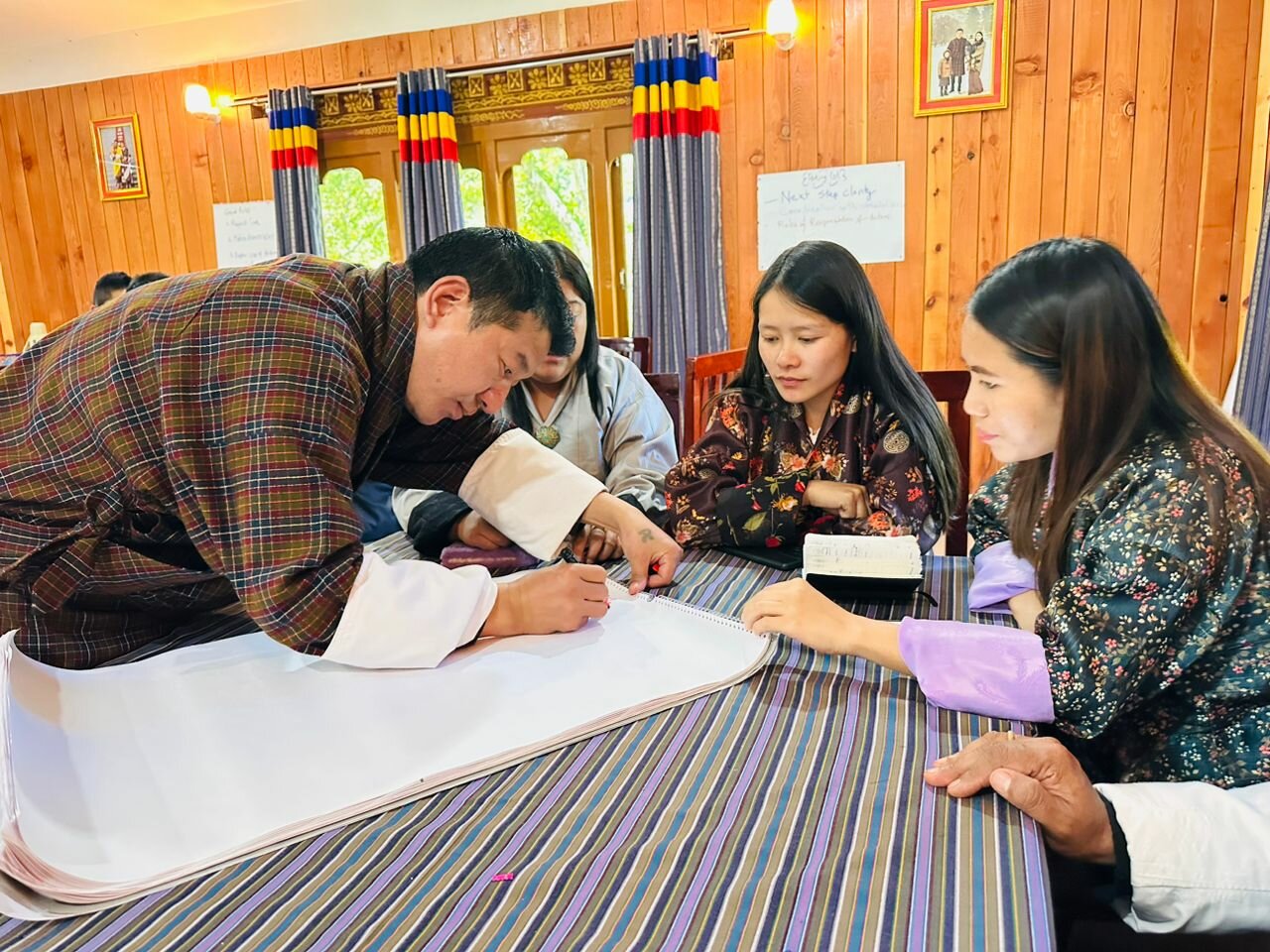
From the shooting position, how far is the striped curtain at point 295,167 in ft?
13.8

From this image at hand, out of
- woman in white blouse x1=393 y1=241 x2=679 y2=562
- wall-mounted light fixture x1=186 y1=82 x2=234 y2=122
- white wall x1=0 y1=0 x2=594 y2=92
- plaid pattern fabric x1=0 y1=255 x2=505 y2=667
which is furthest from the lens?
wall-mounted light fixture x1=186 y1=82 x2=234 y2=122

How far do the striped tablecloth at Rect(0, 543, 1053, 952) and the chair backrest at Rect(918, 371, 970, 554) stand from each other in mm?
899

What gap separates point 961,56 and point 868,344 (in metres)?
2.44

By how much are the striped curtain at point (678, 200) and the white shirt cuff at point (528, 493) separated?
2479 millimetres

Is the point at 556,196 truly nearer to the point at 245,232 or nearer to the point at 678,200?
the point at 678,200

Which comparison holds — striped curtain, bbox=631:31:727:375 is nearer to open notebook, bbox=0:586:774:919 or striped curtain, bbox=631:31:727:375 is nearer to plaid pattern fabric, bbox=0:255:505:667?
plaid pattern fabric, bbox=0:255:505:667

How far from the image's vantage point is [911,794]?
0.66 meters

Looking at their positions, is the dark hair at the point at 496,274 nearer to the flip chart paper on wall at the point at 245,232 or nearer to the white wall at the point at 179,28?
the white wall at the point at 179,28

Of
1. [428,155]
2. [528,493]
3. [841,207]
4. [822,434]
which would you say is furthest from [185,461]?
[428,155]

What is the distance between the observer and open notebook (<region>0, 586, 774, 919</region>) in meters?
0.61

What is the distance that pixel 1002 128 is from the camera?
333 centimetres

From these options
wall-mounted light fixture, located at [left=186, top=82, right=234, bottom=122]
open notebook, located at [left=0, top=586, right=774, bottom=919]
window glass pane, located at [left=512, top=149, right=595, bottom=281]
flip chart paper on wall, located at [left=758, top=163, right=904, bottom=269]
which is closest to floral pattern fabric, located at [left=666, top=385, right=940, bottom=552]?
open notebook, located at [left=0, top=586, right=774, bottom=919]

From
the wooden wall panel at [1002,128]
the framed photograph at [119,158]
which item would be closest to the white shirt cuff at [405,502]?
the wooden wall panel at [1002,128]

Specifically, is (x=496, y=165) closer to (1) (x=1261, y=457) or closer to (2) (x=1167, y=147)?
(2) (x=1167, y=147)
